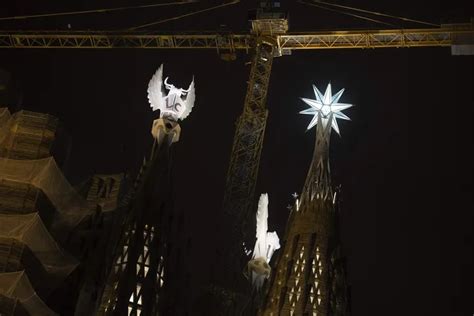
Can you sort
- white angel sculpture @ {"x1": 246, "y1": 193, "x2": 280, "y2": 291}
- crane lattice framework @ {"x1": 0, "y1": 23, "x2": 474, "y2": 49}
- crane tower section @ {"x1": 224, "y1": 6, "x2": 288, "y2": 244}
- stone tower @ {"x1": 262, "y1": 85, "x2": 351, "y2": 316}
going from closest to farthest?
1. stone tower @ {"x1": 262, "y1": 85, "x2": 351, "y2": 316}
2. white angel sculpture @ {"x1": 246, "y1": 193, "x2": 280, "y2": 291}
3. crane tower section @ {"x1": 224, "y1": 6, "x2": 288, "y2": 244}
4. crane lattice framework @ {"x1": 0, "y1": 23, "x2": 474, "y2": 49}

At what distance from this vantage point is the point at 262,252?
4784 cm

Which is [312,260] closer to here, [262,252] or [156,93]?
[262,252]

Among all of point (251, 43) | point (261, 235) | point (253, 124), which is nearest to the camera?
point (261, 235)

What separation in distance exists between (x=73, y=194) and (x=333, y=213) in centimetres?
1475

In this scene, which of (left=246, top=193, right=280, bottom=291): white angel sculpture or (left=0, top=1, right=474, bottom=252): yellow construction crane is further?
(left=0, top=1, right=474, bottom=252): yellow construction crane

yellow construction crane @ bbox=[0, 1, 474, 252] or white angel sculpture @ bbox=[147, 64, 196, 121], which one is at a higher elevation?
yellow construction crane @ bbox=[0, 1, 474, 252]

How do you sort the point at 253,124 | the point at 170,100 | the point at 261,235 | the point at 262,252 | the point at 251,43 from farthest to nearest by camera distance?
the point at 251,43 → the point at 253,124 → the point at 261,235 → the point at 262,252 → the point at 170,100

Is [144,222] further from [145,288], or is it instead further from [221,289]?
[221,289]

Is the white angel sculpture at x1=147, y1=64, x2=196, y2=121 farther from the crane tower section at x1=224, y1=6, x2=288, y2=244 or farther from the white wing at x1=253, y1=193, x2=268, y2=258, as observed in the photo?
the crane tower section at x1=224, y1=6, x2=288, y2=244

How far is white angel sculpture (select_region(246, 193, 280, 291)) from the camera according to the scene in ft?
154

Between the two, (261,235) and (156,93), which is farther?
(261,235)

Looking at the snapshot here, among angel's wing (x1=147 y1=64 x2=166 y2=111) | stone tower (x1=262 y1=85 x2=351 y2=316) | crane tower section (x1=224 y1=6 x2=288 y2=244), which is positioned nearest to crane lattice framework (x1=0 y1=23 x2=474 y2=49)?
crane tower section (x1=224 y1=6 x2=288 y2=244)

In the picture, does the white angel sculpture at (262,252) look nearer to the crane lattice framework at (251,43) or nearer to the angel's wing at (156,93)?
the crane lattice framework at (251,43)

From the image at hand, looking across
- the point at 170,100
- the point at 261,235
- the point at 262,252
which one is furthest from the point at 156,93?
the point at 262,252
